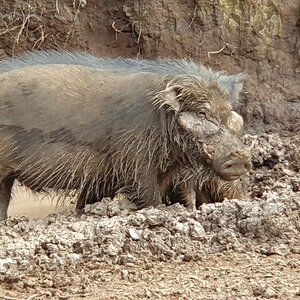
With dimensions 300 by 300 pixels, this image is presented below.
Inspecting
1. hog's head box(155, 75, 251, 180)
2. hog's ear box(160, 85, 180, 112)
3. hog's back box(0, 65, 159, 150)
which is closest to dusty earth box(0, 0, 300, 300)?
hog's head box(155, 75, 251, 180)

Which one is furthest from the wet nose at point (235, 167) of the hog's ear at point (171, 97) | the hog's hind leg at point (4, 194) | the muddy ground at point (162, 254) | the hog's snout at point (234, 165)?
the hog's hind leg at point (4, 194)

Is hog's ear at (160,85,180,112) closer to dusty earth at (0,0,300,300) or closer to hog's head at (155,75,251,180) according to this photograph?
hog's head at (155,75,251,180)

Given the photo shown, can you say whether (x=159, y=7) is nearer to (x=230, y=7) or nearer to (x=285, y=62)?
(x=230, y=7)

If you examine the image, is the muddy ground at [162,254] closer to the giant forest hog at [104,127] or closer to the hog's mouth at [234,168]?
the hog's mouth at [234,168]

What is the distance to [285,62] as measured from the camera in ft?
32.4

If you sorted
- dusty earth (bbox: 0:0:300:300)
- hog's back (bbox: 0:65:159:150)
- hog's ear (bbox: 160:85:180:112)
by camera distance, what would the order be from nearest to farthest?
dusty earth (bbox: 0:0:300:300), hog's ear (bbox: 160:85:180:112), hog's back (bbox: 0:65:159:150)

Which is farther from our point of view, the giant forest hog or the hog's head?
the giant forest hog

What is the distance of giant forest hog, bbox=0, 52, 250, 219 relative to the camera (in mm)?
6621

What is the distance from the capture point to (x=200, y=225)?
18.3 feet

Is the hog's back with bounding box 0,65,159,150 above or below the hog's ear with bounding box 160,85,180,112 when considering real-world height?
below

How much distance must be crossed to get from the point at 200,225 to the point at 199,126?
1.15m

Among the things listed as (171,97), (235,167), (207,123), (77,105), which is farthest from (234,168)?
(77,105)

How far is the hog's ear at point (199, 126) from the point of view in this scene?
6.56 metres

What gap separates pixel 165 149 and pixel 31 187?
103cm
